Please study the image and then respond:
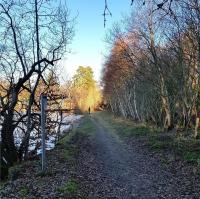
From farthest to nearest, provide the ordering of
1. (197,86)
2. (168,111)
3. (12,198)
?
(168,111)
(197,86)
(12,198)

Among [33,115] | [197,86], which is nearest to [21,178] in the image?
[33,115]

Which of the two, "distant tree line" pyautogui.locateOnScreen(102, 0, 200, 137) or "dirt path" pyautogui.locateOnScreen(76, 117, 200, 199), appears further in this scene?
"distant tree line" pyautogui.locateOnScreen(102, 0, 200, 137)

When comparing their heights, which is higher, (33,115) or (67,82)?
(67,82)

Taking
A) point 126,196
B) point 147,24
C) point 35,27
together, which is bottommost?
point 126,196

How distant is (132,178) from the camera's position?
41.9 ft

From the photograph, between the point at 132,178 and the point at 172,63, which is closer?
the point at 132,178

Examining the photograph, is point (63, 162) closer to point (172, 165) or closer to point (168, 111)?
point (172, 165)

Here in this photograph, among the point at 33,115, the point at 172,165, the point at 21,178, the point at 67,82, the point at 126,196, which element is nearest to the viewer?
the point at 126,196

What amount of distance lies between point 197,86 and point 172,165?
35.2 ft

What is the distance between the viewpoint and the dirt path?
10.7 m

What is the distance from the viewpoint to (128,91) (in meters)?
51.0

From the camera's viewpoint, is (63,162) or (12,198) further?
(63,162)

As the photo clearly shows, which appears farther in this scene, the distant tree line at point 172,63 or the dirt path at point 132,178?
the distant tree line at point 172,63

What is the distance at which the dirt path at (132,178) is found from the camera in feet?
34.9
